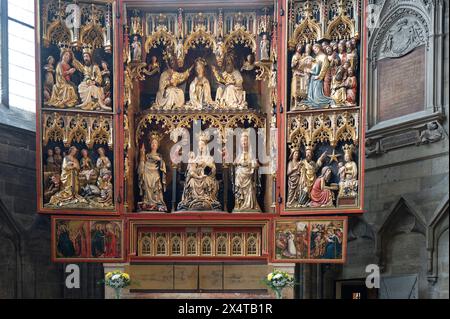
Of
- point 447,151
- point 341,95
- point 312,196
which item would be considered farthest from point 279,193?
point 447,151

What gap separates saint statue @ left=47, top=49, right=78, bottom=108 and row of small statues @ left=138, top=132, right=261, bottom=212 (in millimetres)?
1633

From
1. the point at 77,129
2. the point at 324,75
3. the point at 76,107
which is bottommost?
the point at 77,129

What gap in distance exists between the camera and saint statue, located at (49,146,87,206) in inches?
629

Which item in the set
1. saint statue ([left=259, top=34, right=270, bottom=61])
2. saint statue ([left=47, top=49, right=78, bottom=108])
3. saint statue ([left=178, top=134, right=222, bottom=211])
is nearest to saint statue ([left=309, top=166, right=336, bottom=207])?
saint statue ([left=178, top=134, right=222, bottom=211])

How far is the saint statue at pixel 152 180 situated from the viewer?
16.6m

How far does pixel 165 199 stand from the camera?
665 inches

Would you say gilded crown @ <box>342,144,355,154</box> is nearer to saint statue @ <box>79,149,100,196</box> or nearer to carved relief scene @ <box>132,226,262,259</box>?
carved relief scene @ <box>132,226,262,259</box>

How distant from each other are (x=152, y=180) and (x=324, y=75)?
351 cm

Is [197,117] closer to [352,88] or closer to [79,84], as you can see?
[79,84]

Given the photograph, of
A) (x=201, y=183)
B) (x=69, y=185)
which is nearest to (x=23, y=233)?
(x=69, y=185)

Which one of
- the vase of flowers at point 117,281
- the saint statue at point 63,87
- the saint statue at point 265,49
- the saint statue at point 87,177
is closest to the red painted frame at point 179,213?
the saint statue at point 265,49

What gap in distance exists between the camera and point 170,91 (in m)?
16.9

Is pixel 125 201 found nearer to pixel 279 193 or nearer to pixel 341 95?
pixel 279 193
